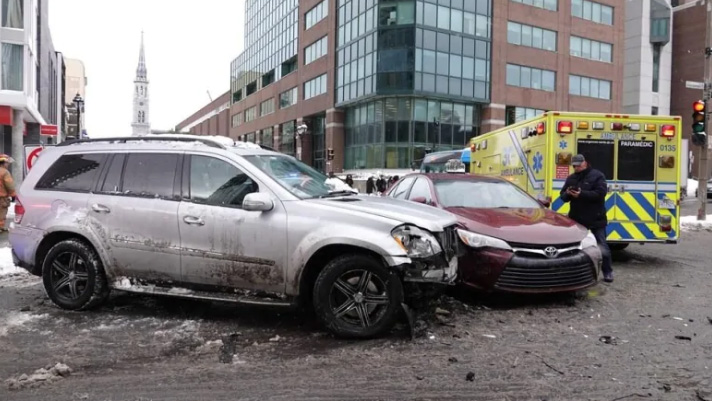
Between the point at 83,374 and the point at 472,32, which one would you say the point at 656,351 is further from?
the point at 472,32

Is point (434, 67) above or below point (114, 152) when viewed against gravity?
above

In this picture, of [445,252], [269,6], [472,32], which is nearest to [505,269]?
[445,252]

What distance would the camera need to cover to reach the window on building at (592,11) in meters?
46.8

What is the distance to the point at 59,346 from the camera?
4688 mm

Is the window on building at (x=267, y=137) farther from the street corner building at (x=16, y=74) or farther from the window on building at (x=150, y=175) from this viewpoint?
the window on building at (x=150, y=175)

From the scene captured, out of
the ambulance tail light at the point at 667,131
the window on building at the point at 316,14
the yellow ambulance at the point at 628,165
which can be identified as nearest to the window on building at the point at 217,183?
the yellow ambulance at the point at 628,165

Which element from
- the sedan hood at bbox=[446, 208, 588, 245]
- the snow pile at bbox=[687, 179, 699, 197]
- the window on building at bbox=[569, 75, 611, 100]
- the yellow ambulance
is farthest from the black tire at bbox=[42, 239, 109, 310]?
the window on building at bbox=[569, 75, 611, 100]

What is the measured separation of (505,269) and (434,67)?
1387 inches

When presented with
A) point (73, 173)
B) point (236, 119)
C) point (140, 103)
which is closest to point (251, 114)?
point (236, 119)

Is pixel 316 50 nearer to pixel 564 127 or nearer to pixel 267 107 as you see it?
pixel 267 107

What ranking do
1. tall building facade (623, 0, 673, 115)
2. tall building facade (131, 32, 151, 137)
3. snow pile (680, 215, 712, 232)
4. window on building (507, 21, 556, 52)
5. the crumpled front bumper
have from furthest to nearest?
1. tall building facade (131, 32, 151, 137)
2. tall building facade (623, 0, 673, 115)
3. window on building (507, 21, 556, 52)
4. snow pile (680, 215, 712, 232)
5. the crumpled front bumper

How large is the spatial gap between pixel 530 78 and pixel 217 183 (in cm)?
4337

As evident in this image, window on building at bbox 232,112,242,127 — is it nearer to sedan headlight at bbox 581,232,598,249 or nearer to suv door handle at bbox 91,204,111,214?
suv door handle at bbox 91,204,111,214

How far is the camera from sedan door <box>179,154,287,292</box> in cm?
491
